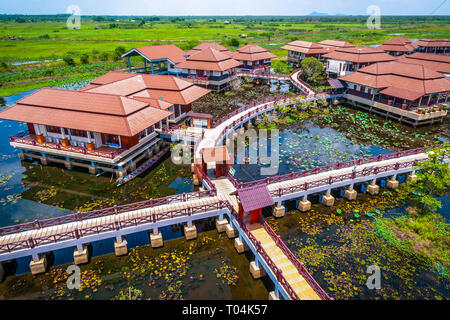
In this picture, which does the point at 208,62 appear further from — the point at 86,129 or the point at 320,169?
the point at 320,169

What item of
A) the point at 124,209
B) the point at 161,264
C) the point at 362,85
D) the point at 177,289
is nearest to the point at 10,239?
the point at 124,209

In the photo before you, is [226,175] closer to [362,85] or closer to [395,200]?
[395,200]

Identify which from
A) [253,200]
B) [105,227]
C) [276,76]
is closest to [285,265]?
[253,200]

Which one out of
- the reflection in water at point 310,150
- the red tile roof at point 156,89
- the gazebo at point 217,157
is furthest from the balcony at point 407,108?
the gazebo at point 217,157

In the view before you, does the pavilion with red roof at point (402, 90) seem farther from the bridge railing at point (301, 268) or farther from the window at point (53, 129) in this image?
the window at point (53, 129)

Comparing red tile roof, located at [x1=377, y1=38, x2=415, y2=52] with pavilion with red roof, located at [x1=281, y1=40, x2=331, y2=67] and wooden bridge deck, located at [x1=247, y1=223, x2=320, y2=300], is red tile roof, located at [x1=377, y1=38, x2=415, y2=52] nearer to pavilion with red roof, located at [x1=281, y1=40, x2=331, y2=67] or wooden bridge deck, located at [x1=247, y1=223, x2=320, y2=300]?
pavilion with red roof, located at [x1=281, y1=40, x2=331, y2=67]
